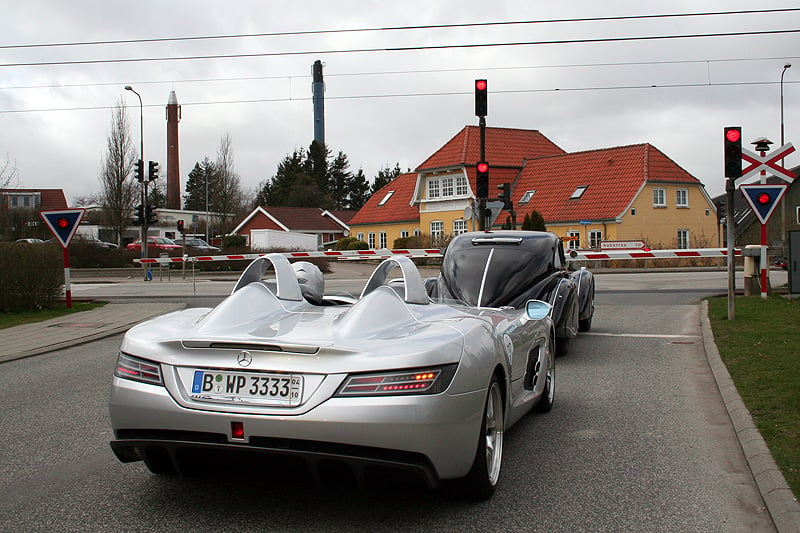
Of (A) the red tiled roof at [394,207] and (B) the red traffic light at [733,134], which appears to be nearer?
(B) the red traffic light at [733,134]

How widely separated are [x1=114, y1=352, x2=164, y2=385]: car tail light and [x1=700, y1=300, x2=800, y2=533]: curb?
3116 mm

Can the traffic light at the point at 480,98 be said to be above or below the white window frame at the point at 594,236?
above

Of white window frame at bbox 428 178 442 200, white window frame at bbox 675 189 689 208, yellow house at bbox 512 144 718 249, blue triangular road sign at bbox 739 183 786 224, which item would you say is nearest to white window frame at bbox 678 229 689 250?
yellow house at bbox 512 144 718 249

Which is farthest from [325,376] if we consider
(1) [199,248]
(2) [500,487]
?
(1) [199,248]

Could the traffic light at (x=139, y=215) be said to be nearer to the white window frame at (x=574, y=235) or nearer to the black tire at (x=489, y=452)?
the white window frame at (x=574, y=235)

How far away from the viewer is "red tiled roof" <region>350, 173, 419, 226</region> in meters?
62.7

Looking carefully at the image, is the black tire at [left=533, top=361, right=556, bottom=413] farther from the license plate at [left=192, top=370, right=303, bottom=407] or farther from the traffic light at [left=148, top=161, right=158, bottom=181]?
the traffic light at [left=148, top=161, right=158, bottom=181]

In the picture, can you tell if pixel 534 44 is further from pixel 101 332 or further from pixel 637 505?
pixel 637 505

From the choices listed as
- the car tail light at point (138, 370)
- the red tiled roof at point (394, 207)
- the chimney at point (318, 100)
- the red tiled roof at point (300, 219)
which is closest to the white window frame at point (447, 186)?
the red tiled roof at point (394, 207)

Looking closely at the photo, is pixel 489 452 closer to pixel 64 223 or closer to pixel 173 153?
pixel 64 223

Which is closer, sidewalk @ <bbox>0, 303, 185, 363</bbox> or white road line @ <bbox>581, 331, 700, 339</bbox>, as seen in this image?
sidewalk @ <bbox>0, 303, 185, 363</bbox>

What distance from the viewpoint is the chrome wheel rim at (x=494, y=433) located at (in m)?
4.54

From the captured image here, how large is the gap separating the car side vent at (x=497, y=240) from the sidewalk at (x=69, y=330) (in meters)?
6.22

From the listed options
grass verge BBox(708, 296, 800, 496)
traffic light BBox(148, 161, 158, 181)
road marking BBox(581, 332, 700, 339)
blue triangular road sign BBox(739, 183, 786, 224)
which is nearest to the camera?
grass verge BBox(708, 296, 800, 496)
